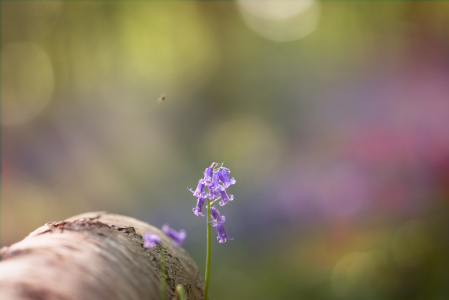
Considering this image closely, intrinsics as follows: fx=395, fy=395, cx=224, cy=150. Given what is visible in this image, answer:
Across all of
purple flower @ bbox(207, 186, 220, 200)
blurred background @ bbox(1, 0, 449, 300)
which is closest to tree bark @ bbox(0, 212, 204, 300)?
purple flower @ bbox(207, 186, 220, 200)

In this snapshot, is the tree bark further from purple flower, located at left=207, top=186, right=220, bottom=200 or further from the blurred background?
the blurred background

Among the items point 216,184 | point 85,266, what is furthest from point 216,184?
point 85,266

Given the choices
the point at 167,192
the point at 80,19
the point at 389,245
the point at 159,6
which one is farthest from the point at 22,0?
the point at 389,245

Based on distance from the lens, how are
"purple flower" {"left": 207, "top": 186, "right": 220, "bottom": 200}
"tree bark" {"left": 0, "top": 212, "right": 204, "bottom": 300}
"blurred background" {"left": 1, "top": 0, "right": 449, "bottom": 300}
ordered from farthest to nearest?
"blurred background" {"left": 1, "top": 0, "right": 449, "bottom": 300}
"purple flower" {"left": 207, "top": 186, "right": 220, "bottom": 200}
"tree bark" {"left": 0, "top": 212, "right": 204, "bottom": 300}

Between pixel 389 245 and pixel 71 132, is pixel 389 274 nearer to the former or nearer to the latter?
pixel 389 245

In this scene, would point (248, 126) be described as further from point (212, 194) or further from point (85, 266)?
point (85, 266)
